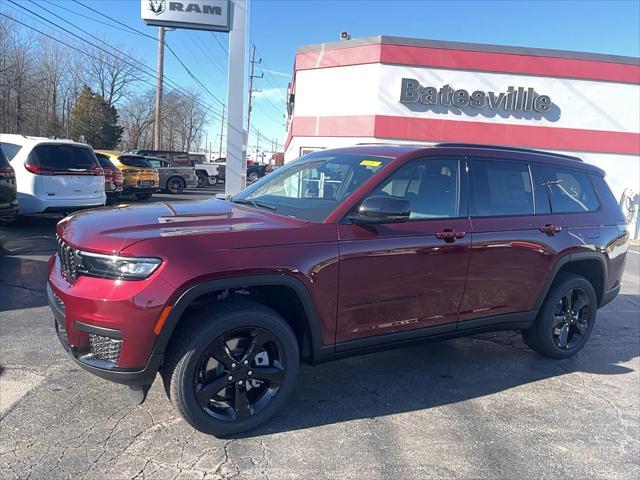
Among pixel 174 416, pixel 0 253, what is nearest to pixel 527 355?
pixel 174 416

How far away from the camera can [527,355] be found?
4.84 meters

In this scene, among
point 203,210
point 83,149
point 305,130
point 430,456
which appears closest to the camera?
point 430,456

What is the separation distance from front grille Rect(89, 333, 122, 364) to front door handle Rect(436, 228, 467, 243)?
7.49 ft

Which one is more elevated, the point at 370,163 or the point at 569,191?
the point at 370,163

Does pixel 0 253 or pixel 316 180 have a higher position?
pixel 316 180

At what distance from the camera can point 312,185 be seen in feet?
12.9

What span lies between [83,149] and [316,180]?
8.28 metres

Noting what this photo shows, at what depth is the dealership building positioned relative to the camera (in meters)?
16.1

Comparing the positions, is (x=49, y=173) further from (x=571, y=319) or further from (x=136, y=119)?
(x=136, y=119)

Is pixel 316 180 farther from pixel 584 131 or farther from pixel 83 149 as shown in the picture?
pixel 584 131

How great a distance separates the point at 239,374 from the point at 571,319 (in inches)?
132

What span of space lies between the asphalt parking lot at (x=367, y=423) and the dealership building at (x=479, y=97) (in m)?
12.7

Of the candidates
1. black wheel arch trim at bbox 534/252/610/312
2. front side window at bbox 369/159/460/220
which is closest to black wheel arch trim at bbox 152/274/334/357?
front side window at bbox 369/159/460/220

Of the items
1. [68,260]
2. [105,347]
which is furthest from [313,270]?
[68,260]
